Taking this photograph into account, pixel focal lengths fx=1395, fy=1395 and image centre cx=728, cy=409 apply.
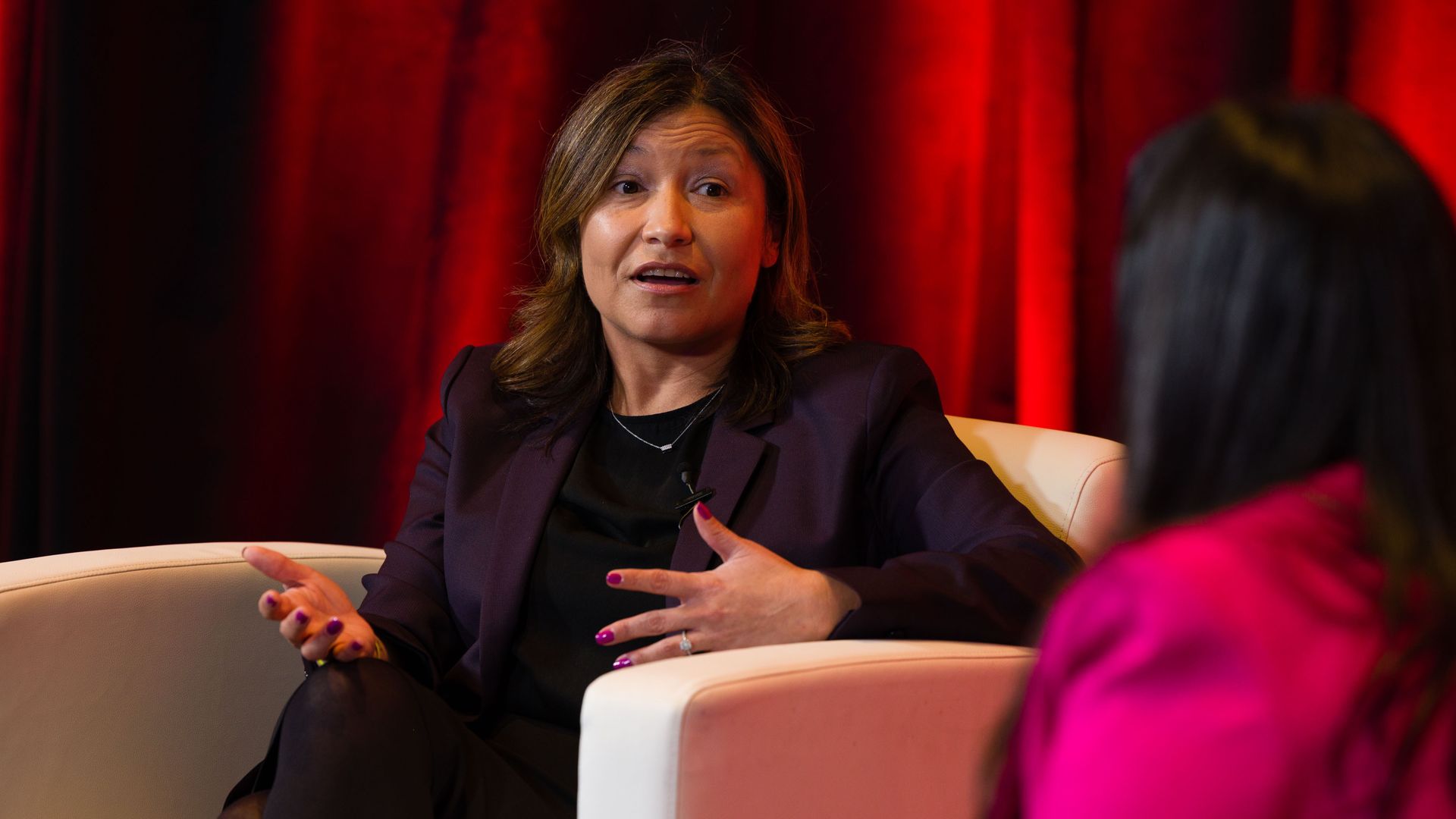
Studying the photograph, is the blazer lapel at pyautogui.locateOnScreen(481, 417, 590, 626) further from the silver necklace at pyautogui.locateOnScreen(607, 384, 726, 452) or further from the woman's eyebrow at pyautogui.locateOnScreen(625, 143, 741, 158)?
the woman's eyebrow at pyautogui.locateOnScreen(625, 143, 741, 158)

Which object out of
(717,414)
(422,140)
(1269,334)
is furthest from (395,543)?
(1269,334)

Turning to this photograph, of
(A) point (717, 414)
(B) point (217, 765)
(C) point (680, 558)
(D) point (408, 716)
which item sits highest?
(A) point (717, 414)

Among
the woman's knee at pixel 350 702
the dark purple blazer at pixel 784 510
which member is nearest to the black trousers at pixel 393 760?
the woman's knee at pixel 350 702

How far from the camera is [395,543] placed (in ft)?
5.46

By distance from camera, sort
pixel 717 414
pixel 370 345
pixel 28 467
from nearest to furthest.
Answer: pixel 717 414 → pixel 28 467 → pixel 370 345

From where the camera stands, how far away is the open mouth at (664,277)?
1607 millimetres

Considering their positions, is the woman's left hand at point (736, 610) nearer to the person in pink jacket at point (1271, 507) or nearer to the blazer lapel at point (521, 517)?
the blazer lapel at point (521, 517)

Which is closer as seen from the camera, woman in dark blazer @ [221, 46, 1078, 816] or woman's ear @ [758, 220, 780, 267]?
Result: woman in dark blazer @ [221, 46, 1078, 816]

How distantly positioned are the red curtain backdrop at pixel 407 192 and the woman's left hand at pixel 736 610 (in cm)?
92

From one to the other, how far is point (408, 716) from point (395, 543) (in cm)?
41

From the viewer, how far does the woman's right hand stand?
4.26ft

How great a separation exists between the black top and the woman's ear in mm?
223

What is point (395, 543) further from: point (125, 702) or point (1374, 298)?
point (1374, 298)

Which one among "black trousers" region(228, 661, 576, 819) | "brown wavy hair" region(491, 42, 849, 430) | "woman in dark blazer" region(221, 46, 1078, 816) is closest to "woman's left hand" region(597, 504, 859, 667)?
"woman in dark blazer" region(221, 46, 1078, 816)
